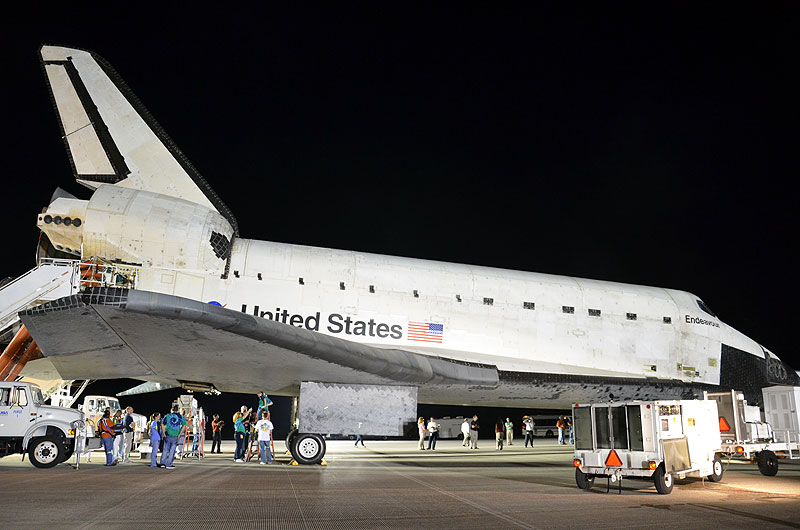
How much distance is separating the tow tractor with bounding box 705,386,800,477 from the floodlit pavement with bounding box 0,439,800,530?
0.47m

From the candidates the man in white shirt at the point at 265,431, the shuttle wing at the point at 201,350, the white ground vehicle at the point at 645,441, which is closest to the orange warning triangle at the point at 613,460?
the white ground vehicle at the point at 645,441

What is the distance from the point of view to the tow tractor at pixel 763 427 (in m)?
9.09

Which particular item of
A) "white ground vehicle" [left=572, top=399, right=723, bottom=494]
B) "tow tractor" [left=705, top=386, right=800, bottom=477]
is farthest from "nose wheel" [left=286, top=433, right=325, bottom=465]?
"tow tractor" [left=705, top=386, right=800, bottom=477]

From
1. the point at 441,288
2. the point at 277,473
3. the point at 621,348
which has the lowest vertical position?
the point at 277,473

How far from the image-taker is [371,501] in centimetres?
572

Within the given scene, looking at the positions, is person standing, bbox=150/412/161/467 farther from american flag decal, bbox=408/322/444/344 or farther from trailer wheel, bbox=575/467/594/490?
trailer wheel, bbox=575/467/594/490

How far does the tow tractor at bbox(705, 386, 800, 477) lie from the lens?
9086 mm

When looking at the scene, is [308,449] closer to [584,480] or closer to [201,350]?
[201,350]

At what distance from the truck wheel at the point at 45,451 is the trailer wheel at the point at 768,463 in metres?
11.0

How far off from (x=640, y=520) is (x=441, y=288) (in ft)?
19.2

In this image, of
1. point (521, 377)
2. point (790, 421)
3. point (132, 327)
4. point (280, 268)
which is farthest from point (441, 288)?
point (790, 421)

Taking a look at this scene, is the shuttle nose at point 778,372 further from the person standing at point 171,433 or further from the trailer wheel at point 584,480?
the person standing at point 171,433

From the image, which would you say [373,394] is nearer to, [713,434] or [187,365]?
[187,365]

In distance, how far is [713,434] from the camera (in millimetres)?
7918
